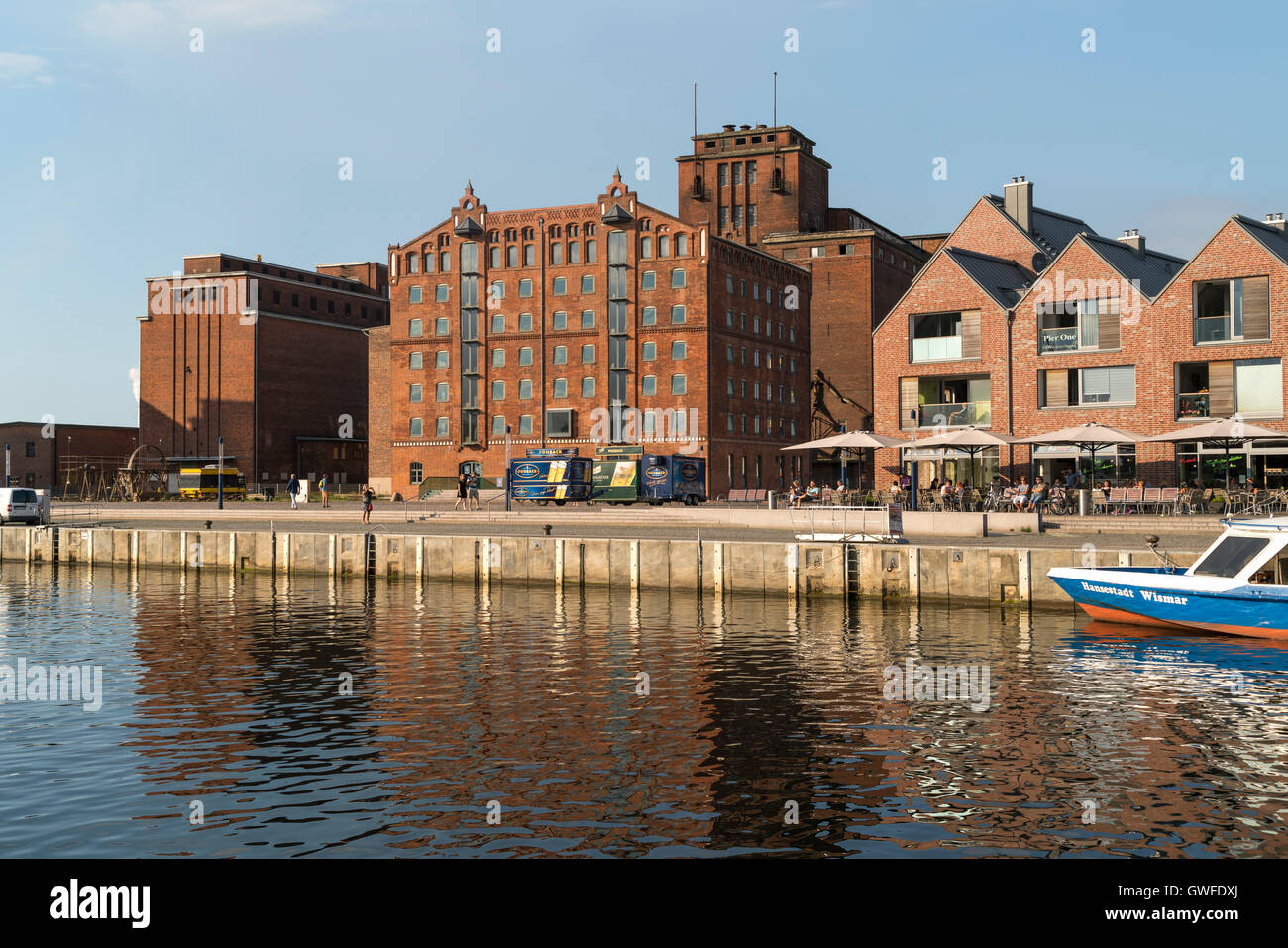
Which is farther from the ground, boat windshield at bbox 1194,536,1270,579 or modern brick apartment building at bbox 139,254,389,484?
modern brick apartment building at bbox 139,254,389,484

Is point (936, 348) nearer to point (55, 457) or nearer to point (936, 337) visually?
point (936, 337)

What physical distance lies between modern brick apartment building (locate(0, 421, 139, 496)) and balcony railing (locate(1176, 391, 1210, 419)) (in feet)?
301

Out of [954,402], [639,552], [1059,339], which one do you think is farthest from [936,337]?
[639,552]

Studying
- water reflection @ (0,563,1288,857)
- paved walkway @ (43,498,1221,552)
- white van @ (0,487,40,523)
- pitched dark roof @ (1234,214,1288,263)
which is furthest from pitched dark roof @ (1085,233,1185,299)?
white van @ (0,487,40,523)

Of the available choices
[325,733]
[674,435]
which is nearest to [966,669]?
[325,733]

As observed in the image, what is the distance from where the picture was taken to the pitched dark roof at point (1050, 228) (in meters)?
69.6

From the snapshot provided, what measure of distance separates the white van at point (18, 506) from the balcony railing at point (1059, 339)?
5075cm

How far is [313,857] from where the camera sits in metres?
12.4

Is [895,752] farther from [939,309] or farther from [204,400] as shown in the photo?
[204,400]

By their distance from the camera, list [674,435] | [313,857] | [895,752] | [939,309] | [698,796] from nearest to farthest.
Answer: [313,857], [698,796], [895,752], [939,309], [674,435]

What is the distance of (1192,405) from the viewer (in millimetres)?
52250

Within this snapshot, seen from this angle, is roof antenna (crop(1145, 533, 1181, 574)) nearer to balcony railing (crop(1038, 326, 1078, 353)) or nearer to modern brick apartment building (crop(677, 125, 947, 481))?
balcony railing (crop(1038, 326, 1078, 353))

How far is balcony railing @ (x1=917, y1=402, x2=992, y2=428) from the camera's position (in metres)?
57.1

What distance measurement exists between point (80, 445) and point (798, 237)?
7023 cm
